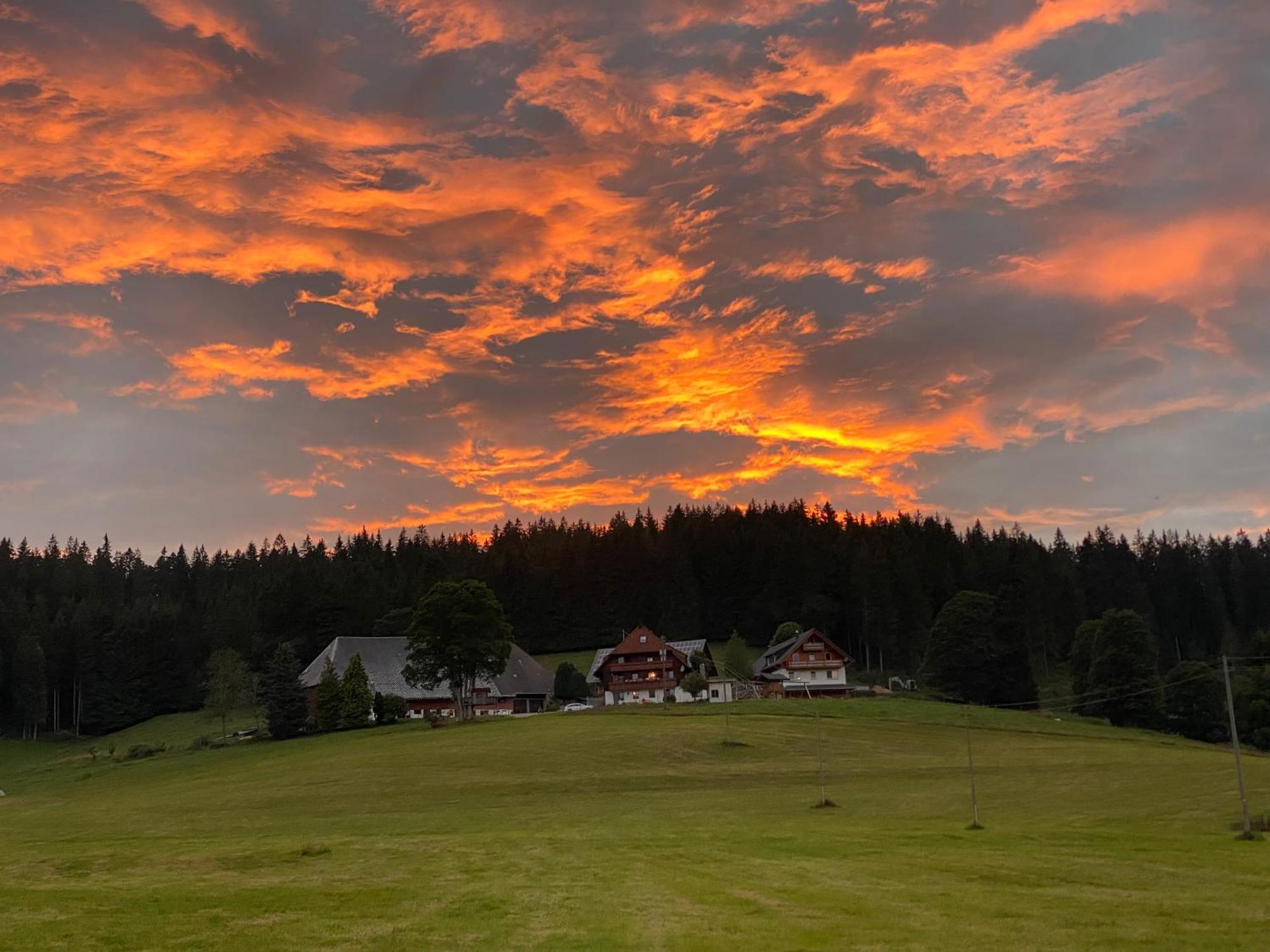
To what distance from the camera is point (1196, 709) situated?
99.3 metres

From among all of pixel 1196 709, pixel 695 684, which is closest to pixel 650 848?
pixel 695 684

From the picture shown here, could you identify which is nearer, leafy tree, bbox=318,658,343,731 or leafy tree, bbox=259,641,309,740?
leafy tree, bbox=259,641,309,740

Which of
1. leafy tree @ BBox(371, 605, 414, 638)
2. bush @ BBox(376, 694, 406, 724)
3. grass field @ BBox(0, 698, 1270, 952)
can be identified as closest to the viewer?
grass field @ BBox(0, 698, 1270, 952)

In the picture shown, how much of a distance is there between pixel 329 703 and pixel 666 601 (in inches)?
3205

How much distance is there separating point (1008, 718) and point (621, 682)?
176ft

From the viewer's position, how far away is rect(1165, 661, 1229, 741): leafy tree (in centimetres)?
9875

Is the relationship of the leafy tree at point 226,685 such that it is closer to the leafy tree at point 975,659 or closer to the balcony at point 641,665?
the balcony at point 641,665

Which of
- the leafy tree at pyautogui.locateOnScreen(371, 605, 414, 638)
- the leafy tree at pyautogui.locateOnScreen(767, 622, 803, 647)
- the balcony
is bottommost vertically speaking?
the balcony

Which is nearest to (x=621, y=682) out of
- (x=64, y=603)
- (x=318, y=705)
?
(x=318, y=705)

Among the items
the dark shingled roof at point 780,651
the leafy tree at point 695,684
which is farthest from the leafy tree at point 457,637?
the dark shingled roof at point 780,651

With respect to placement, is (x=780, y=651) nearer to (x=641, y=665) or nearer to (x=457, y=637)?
(x=641, y=665)

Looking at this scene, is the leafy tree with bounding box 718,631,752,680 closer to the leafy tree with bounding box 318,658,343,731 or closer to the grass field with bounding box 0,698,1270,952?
Answer: the grass field with bounding box 0,698,1270,952

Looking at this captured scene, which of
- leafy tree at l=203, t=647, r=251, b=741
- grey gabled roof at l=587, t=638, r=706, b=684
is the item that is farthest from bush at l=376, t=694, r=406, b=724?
grey gabled roof at l=587, t=638, r=706, b=684

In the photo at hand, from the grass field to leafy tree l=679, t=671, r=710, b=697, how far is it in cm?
3361
